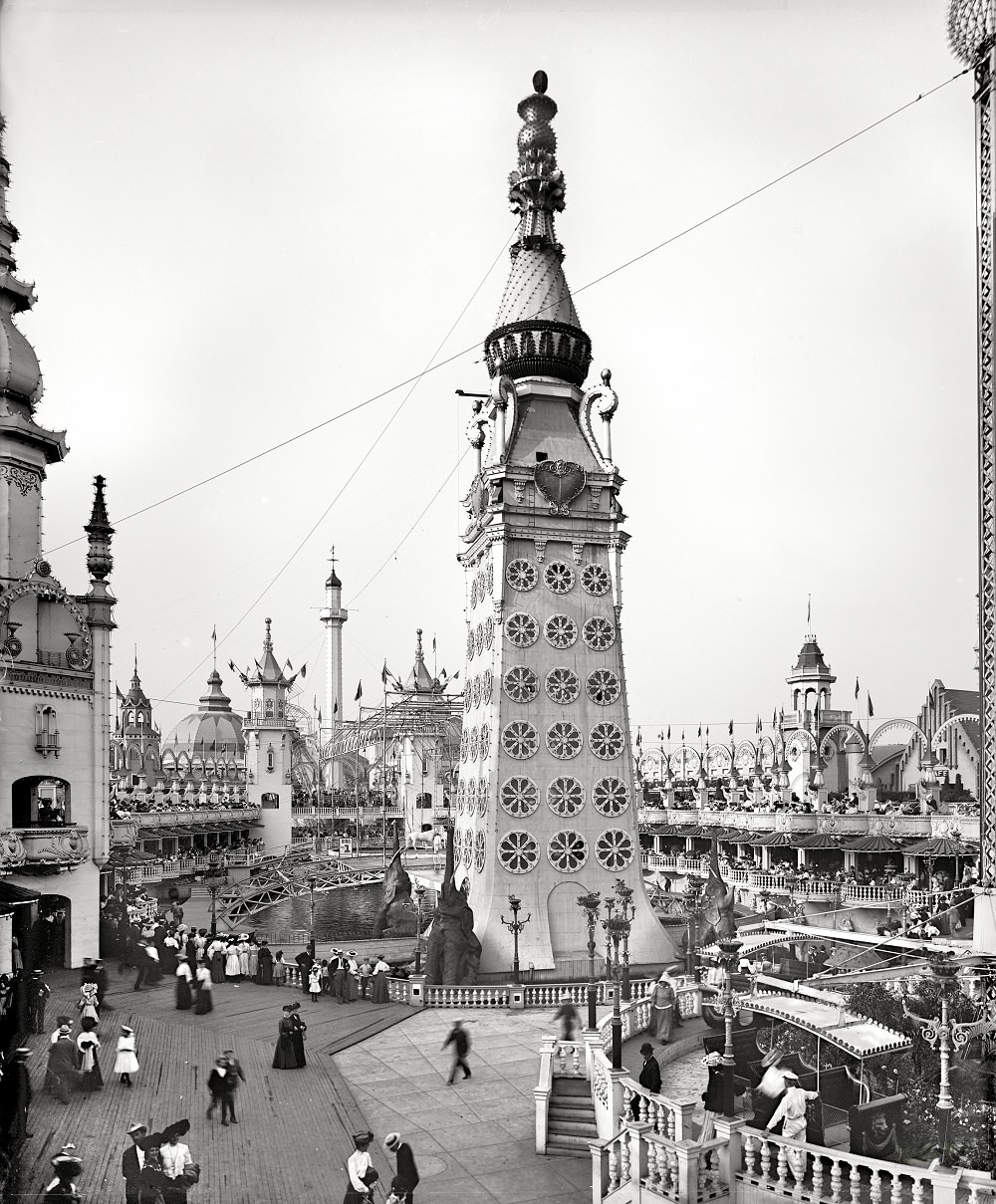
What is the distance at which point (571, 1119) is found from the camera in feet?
57.4

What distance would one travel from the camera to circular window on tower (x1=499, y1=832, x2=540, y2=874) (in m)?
33.0

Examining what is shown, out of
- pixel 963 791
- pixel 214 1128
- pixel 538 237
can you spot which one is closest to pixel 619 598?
pixel 538 237

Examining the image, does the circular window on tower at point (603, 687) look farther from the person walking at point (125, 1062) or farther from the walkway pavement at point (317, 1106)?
the person walking at point (125, 1062)

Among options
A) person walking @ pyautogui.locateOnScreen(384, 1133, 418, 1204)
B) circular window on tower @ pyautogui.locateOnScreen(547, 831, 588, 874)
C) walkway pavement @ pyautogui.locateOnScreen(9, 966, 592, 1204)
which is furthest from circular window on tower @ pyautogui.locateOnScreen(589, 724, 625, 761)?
person walking @ pyautogui.locateOnScreen(384, 1133, 418, 1204)

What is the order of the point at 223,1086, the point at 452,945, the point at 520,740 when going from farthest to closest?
the point at 520,740, the point at 452,945, the point at 223,1086

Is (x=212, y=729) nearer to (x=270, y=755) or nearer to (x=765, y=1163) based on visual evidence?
(x=270, y=755)

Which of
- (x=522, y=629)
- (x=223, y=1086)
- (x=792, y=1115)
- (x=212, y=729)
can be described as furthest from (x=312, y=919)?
→ (x=212, y=729)

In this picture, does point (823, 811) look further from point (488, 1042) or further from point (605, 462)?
A: point (488, 1042)

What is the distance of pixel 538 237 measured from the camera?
3738 centimetres

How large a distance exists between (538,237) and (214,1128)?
32.3 metres

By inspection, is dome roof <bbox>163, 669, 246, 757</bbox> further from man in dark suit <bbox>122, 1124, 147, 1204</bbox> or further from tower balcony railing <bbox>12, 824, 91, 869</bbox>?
man in dark suit <bbox>122, 1124, 147, 1204</bbox>

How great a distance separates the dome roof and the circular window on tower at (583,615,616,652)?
97886mm

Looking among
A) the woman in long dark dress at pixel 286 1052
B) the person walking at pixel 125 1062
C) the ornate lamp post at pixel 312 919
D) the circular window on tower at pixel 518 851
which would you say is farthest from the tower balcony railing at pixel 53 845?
the circular window on tower at pixel 518 851

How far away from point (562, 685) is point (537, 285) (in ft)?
51.9
